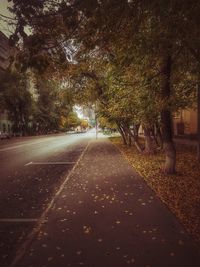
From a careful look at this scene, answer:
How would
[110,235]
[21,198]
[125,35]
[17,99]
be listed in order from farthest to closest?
[17,99]
[21,198]
[125,35]
[110,235]

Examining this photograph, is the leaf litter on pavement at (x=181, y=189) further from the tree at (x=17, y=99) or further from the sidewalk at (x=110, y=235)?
the tree at (x=17, y=99)

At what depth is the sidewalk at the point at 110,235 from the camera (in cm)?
442

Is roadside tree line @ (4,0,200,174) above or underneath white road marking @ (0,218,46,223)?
above

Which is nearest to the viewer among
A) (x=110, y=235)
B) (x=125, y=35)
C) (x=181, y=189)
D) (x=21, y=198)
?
(x=110, y=235)

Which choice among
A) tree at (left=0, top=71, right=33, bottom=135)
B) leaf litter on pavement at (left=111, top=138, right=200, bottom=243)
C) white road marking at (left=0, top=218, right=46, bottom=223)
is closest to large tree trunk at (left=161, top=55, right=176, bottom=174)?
leaf litter on pavement at (left=111, top=138, right=200, bottom=243)

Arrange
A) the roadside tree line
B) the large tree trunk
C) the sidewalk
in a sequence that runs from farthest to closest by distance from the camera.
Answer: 1. the large tree trunk
2. the roadside tree line
3. the sidewalk

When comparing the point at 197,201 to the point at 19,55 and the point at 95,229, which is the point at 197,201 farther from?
the point at 19,55

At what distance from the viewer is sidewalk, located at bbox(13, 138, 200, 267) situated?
4422 millimetres

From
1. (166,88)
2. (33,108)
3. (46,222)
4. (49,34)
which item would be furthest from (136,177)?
(33,108)

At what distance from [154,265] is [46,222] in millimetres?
2717

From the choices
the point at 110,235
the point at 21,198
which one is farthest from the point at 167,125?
the point at 110,235

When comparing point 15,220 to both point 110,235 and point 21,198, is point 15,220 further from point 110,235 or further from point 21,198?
point 110,235

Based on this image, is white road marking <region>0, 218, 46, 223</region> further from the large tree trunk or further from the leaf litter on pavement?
the large tree trunk

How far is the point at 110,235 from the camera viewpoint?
5.42 metres
